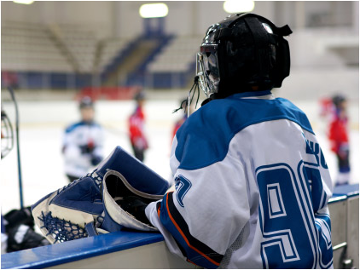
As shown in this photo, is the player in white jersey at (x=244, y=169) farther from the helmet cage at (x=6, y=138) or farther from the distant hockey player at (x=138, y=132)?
the distant hockey player at (x=138, y=132)

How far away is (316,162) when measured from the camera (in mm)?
1102

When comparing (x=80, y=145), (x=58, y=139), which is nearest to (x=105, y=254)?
(x=80, y=145)

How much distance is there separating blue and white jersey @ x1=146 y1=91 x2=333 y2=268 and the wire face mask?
0.06 metres

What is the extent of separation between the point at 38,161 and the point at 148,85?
820 centimetres

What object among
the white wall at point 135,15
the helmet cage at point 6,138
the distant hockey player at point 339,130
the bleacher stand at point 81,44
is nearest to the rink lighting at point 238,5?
the distant hockey player at point 339,130

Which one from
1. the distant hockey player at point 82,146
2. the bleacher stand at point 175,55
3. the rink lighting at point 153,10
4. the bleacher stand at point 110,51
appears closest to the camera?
the distant hockey player at point 82,146

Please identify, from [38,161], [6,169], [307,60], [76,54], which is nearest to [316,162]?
[6,169]

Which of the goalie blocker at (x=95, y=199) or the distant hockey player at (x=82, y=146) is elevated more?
the goalie blocker at (x=95, y=199)

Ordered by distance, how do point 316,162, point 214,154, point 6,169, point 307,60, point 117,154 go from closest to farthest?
1. point 214,154
2. point 316,162
3. point 117,154
4. point 6,169
5. point 307,60

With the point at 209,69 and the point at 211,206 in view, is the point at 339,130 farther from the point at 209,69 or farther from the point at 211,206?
the point at 211,206

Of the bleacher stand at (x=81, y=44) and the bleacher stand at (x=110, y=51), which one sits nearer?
the bleacher stand at (x=81, y=44)

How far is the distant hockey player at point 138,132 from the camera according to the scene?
617cm

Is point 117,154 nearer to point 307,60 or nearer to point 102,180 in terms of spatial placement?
point 102,180

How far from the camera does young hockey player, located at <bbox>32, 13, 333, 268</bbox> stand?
0.96 meters
